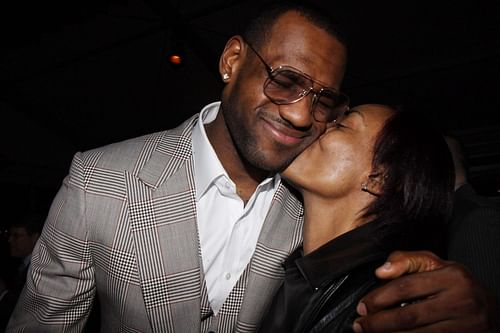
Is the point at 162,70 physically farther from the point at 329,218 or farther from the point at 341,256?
the point at 341,256

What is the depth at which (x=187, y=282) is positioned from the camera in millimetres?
1526

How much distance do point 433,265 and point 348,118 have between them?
35.1 inches

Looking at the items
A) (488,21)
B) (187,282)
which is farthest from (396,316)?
(488,21)

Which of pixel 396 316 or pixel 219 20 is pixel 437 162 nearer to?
pixel 396 316

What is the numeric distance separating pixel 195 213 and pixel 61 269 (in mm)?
646

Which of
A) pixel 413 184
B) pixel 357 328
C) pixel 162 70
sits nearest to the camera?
pixel 357 328

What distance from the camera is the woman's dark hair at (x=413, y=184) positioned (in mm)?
1593

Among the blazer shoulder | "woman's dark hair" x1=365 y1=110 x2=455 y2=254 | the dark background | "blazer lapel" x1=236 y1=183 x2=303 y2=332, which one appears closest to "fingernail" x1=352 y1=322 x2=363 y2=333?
"woman's dark hair" x1=365 y1=110 x2=455 y2=254

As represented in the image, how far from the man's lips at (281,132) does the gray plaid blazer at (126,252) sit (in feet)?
1.34

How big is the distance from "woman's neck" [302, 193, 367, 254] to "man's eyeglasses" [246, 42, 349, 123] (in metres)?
0.44

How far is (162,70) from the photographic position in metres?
6.25

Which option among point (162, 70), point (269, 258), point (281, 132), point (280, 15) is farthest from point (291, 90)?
point (162, 70)

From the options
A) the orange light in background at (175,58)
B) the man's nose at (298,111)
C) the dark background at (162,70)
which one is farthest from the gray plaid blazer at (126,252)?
the orange light in background at (175,58)

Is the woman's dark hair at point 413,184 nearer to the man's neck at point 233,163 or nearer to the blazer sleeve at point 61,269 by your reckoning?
the man's neck at point 233,163
